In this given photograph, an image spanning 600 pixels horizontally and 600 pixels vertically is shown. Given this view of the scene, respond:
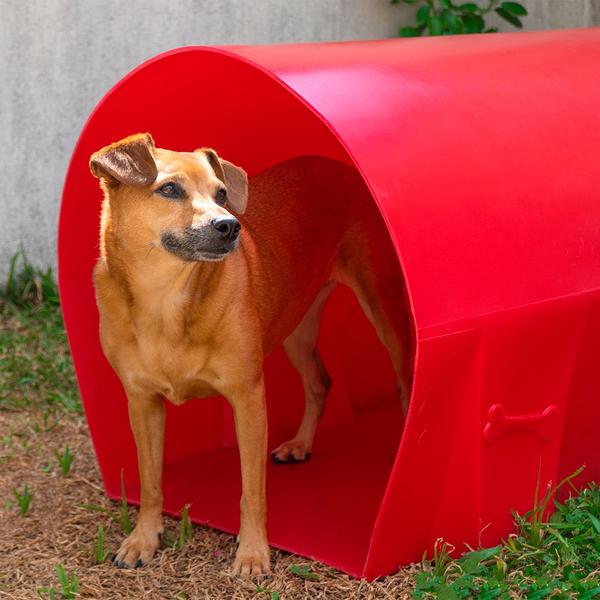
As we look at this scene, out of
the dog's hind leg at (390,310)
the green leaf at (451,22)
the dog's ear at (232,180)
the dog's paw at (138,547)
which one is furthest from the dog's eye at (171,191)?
the green leaf at (451,22)

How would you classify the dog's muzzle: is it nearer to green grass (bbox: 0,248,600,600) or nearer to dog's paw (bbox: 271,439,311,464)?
green grass (bbox: 0,248,600,600)

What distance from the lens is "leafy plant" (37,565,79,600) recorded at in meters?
3.74

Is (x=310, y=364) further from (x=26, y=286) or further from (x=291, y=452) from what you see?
(x=26, y=286)

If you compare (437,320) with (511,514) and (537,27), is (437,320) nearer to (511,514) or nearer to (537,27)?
(511,514)

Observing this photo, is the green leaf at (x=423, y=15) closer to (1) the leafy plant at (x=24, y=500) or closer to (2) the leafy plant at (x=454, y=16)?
(2) the leafy plant at (x=454, y=16)

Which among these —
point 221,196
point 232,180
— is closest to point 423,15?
point 232,180

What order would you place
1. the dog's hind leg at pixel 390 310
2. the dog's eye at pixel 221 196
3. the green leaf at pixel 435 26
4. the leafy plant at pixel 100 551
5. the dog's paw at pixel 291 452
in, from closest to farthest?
the dog's eye at pixel 221 196
the leafy plant at pixel 100 551
the dog's hind leg at pixel 390 310
the dog's paw at pixel 291 452
the green leaf at pixel 435 26

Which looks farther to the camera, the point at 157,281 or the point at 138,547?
the point at 138,547

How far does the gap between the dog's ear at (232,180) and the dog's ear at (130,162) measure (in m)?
0.33

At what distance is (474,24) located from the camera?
23.7 ft

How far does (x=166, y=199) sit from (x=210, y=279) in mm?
325

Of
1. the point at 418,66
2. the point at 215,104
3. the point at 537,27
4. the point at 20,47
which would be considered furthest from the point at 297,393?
the point at 537,27

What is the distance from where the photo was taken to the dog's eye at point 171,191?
3709mm

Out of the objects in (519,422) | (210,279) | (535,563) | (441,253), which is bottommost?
(535,563)
